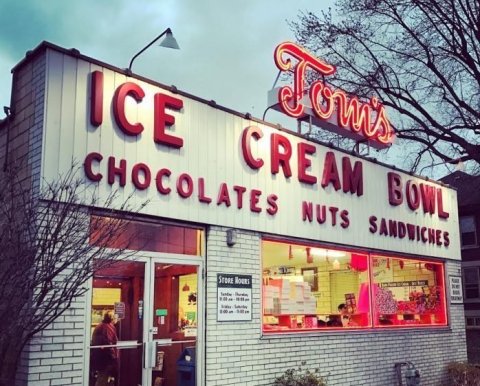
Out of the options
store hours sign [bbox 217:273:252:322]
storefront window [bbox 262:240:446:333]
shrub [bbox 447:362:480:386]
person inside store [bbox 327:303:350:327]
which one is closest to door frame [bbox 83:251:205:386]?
store hours sign [bbox 217:273:252:322]

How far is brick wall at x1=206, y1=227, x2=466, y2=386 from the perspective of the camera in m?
8.47

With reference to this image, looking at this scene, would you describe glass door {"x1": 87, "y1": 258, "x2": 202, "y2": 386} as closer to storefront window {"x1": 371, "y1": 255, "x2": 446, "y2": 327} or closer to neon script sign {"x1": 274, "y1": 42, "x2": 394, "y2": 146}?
neon script sign {"x1": 274, "y1": 42, "x2": 394, "y2": 146}

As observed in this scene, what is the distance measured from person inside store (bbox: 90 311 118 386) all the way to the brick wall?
60.2 inches

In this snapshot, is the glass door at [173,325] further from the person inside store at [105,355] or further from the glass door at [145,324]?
the person inside store at [105,355]

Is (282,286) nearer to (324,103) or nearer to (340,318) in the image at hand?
(340,318)

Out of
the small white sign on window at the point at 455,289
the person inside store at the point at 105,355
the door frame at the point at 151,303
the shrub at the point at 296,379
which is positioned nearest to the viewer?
the door frame at the point at 151,303

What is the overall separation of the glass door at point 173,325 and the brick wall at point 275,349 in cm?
23

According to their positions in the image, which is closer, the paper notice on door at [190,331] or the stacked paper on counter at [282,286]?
the paper notice on door at [190,331]

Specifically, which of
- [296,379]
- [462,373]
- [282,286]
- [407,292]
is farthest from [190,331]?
[462,373]

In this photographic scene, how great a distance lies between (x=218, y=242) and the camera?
876 centimetres

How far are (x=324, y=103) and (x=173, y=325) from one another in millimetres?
5931

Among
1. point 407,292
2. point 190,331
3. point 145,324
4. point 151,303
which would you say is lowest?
point 190,331

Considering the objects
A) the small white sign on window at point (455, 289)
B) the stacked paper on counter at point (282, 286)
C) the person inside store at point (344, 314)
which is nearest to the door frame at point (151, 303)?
the stacked paper on counter at point (282, 286)

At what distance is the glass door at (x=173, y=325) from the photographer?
7773 millimetres
